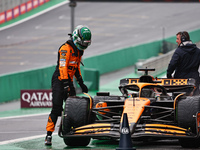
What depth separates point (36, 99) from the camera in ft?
58.9

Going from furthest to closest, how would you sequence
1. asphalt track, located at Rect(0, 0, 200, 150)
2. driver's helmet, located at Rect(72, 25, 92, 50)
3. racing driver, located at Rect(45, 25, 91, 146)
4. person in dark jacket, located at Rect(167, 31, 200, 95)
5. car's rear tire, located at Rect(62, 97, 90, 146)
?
asphalt track, located at Rect(0, 0, 200, 150) < person in dark jacket, located at Rect(167, 31, 200, 95) < driver's helmet, located at Rect(72, 25, 92, 50) < racing driver, located at Rect(45, 25, 91, 146) < car's rear tire, located at Rect(62, 97, 90, 146)

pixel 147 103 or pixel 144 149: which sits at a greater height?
pixel 147 103

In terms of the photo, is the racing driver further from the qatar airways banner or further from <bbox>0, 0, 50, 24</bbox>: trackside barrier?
<bbox>0, 0, 50, 24</bbox>: trackside barrier

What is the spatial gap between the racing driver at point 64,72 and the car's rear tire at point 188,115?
206cm

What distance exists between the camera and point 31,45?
40.8 metres

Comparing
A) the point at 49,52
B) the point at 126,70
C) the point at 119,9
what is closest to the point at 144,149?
the point at 126,70

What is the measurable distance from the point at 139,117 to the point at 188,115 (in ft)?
2.59

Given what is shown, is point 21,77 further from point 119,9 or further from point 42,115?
point 119,9

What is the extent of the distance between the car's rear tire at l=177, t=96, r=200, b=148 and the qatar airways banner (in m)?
9.00

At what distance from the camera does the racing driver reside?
398 inches

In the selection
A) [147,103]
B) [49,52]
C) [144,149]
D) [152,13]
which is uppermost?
[152,13]

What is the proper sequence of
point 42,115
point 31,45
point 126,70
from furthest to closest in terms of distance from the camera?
point 31,45, point 126,70, point 42,115

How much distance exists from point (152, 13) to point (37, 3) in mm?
9673

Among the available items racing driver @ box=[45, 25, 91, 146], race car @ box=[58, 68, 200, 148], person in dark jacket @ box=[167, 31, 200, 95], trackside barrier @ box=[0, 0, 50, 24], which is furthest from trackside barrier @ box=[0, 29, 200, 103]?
trackside barrier @ box=[0, 0, 50, 24]
